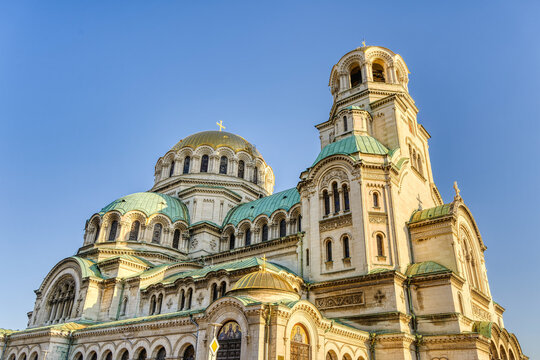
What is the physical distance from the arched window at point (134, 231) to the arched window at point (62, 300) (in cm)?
566

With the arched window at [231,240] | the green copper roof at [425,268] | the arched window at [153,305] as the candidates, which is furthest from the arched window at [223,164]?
the green copper roof at [425,268]

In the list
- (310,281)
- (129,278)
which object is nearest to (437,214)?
(310,281)

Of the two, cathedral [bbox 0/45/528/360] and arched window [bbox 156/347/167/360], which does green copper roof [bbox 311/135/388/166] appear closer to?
cathedral [bbox 0/45/528/360]

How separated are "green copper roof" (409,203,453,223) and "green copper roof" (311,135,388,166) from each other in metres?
4.46

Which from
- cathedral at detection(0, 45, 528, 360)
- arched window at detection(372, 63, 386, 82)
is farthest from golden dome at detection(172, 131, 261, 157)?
arched window at detection(372, 63, 386, 82)

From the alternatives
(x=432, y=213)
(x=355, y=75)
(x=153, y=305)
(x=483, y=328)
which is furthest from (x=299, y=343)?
(x=355, y=75)

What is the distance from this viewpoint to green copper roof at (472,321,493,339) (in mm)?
22406

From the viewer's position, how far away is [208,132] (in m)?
47.6

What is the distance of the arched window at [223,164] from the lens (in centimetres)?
4444

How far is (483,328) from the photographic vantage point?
23062 mm

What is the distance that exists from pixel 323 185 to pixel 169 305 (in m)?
13.2

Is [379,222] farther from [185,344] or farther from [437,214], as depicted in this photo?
Result: [185,344]

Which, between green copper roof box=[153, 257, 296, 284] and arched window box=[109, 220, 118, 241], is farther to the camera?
arched window box=[109, 220, 118, 241]

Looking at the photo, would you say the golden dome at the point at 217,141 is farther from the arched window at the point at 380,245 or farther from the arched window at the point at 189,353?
the arched window at the point at 189,353
